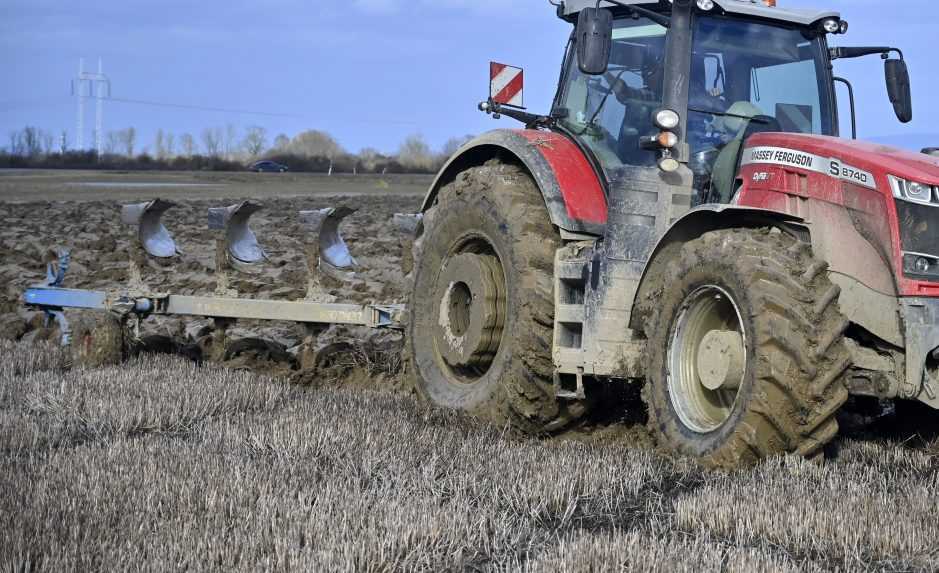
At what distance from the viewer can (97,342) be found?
26.6ft

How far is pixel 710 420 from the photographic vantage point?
5.16m

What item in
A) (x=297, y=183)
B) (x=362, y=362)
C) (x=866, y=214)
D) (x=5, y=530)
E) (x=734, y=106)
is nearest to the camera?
(x=5, y=530)

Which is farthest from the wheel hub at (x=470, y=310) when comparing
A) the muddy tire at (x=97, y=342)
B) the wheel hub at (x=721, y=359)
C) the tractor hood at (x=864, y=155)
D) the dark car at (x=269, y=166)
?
the dark car at (x=269, y=166)

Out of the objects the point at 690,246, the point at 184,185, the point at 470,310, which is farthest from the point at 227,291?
the point at 184,185

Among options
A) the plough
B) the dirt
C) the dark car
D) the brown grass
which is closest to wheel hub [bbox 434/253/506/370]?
the brown grass

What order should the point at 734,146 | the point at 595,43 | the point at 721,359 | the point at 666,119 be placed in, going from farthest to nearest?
the point at 734,146
the point at 666,119
the point at 595,43
the point at 721,359

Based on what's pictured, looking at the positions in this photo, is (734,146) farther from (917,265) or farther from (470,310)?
(470,310)

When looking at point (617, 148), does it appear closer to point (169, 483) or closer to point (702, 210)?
point (702, 210)

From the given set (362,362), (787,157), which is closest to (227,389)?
(362,362)

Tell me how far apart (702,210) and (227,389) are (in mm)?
3027

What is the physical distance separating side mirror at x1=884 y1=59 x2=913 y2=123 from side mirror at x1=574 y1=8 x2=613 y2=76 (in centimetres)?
189

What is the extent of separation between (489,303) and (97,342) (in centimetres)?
323

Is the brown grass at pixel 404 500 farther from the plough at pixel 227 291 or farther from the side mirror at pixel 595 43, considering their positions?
the plough at pixel 227 291

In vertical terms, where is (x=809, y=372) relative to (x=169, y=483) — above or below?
above
